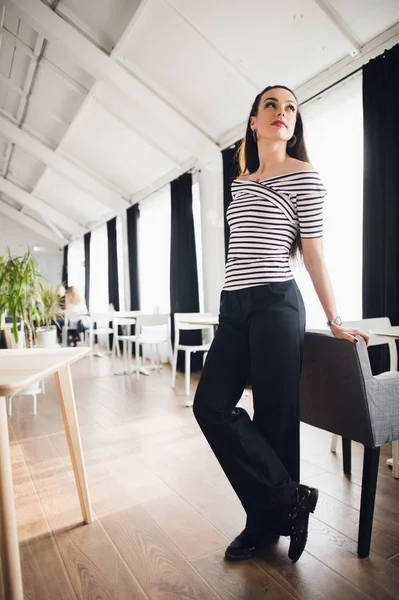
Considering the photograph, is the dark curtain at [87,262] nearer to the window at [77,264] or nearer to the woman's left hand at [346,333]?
the window at [77,264]

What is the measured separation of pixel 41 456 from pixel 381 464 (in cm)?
182

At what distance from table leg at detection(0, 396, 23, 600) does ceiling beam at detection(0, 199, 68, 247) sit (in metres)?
9.96

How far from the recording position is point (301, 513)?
117cm

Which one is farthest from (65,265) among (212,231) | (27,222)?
(212,231)

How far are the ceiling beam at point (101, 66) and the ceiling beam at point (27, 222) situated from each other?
6657mm

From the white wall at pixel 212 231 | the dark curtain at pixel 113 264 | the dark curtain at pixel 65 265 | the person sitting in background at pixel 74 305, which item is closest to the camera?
the white wall at pixel 212 231

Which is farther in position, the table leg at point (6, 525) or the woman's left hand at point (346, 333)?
the woman's left hand at point (346, 333)

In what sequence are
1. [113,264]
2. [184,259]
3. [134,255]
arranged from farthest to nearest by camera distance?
1. [113,264]
2. [134,255]
3. [184,259]

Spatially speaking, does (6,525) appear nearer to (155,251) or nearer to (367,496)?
(367,496)

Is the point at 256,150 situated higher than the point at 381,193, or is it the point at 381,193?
the point at 381,193

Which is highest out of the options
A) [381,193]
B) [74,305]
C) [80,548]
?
[381,193]

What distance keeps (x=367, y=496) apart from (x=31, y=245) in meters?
10.9

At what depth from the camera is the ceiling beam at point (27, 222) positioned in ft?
33.2

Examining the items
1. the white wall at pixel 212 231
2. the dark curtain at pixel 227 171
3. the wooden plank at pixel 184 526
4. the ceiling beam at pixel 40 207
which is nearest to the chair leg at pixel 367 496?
the wooden plank at pixel 184 526
